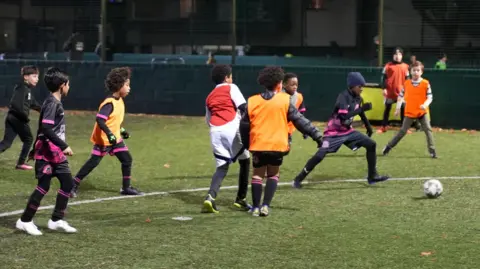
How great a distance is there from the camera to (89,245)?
8633 millimetres

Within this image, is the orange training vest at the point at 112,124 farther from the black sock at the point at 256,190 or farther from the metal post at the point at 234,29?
the metal post at the point at 234,29

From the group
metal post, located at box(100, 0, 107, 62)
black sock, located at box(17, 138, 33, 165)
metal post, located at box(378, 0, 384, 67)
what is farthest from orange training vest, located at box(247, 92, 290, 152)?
metal post, located at box(100, 0, 107, 62)

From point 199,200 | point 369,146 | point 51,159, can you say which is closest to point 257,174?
point 199,200

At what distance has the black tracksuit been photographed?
14.0m

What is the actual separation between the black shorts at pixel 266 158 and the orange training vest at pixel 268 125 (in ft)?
0.15

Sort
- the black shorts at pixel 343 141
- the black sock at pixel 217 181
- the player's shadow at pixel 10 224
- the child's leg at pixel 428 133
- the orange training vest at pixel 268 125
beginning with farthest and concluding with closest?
the child's leg at pixel 428 133, the black shorts at pixel 343 141, the black sock at pixel 217 181, the orange training vest at pixel 268 125, the player's shadow at pixel 10 224

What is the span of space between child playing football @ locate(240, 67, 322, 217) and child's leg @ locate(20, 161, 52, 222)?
83.3 inches

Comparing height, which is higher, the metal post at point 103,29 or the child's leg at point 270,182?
the metal post at point 103,29

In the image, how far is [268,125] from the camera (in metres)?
9.96

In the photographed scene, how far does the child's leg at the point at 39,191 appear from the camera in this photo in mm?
9148

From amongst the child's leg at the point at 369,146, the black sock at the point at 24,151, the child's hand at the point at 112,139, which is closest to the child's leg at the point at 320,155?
the child's leg at the point at 369,146

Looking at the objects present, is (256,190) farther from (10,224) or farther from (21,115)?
(21,115)

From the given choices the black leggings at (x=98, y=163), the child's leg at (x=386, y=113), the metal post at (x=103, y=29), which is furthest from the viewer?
the metal post at (x=103, y=29)

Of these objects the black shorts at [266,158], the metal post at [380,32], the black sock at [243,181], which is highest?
the metal post at [380,32]
